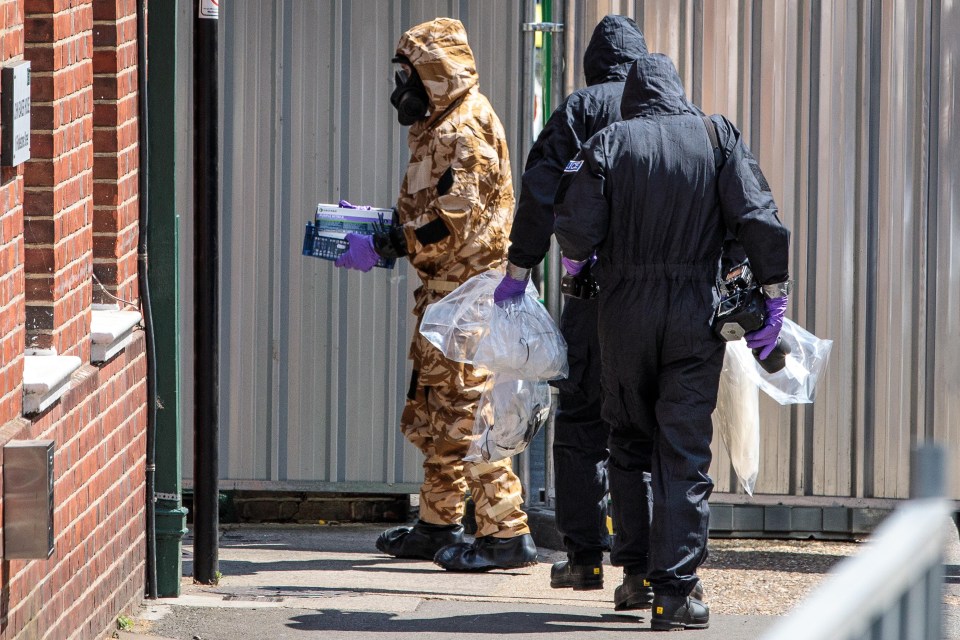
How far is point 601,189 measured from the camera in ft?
16.6

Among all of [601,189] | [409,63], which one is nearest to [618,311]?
[601,189]

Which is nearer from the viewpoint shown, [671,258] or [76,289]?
[76,289]

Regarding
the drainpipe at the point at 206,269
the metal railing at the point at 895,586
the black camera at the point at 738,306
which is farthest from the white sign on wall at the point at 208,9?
the metal railing at the point at 895,586

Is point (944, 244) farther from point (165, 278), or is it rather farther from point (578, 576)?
point (165, 278)

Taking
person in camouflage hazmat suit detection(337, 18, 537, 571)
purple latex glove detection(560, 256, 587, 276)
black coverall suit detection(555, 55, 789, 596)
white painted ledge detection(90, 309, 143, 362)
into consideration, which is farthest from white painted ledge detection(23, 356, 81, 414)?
person in camouflage hazmat suit detection(337, 18, 537, 571)

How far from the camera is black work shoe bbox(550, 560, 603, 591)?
5.80 metres

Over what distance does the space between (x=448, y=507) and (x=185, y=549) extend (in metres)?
1.14

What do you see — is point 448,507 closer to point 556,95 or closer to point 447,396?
point 447,396

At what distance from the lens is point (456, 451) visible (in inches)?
249

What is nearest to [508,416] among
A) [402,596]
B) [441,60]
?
[402,596]

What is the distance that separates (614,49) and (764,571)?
2.20 meters

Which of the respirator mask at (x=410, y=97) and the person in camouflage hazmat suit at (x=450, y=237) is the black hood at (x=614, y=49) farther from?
the respirator mask at (x=410, y=97)

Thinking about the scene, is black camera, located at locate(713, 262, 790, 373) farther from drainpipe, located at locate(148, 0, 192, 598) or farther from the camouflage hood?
drainpipe, located at locate(148, 0, 192, 598)

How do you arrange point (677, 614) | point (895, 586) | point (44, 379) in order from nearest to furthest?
point (895, 586)
point (44, 379)
point (677, 614)
